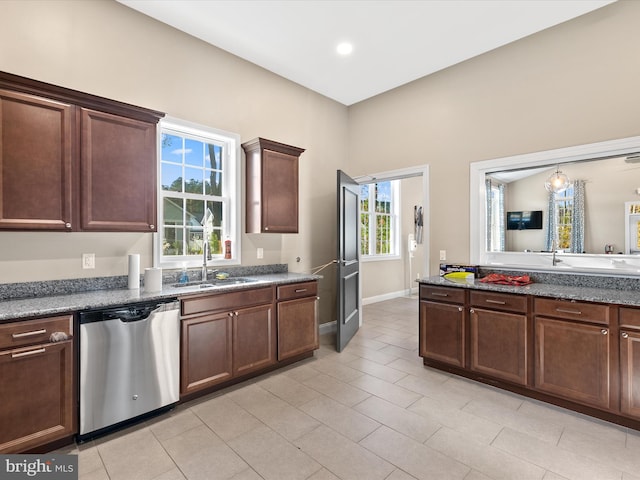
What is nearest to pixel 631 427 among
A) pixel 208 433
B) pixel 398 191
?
pixel 208 433

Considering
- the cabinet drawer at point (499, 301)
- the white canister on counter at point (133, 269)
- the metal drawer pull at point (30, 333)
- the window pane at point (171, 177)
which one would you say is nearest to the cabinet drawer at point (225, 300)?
the white canister on counter at point (133, 269)

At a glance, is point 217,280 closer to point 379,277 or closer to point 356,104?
point 356,104

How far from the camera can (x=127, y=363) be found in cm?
229

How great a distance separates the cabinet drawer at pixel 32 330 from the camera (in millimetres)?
1848

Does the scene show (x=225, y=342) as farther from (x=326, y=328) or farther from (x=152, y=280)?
(x=326, y=328)

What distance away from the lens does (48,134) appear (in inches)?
87.2

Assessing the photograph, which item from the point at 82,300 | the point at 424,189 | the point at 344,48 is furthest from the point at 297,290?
the point at 344,48

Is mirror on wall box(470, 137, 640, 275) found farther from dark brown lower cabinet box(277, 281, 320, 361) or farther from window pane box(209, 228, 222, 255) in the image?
window pane box(209, 228, 222, 255)

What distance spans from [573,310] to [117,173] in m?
3.65

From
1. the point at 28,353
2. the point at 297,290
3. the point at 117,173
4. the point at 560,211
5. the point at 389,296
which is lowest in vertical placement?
the point at 389,296

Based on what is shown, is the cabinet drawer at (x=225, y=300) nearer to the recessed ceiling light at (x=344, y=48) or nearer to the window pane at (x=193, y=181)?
the window pane at (x=193, y=181)

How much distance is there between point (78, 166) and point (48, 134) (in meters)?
0.25

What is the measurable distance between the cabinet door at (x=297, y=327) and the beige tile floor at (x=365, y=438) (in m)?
0.34

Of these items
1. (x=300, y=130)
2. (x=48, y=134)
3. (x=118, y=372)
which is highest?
(x=300, y=130)
